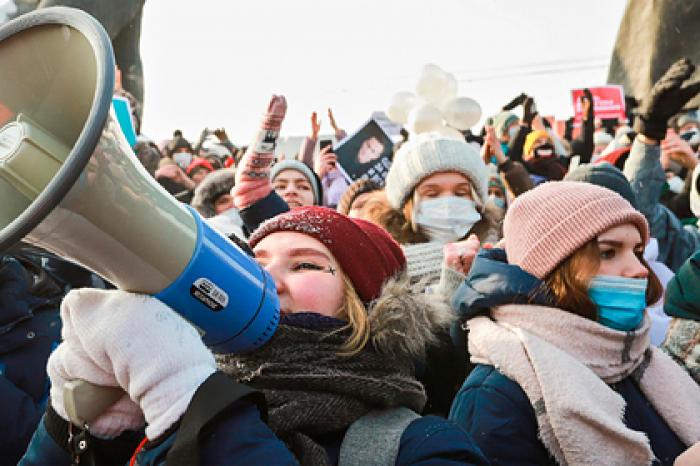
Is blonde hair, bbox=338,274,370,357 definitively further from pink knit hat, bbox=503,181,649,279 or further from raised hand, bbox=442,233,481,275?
raised hand, bbox=442,233,481,275

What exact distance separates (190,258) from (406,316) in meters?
0.61

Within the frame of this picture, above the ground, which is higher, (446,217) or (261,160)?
(261,160)

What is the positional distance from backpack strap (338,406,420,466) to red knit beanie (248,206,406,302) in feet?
1.05

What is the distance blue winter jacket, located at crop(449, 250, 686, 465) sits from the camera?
5.25 feet

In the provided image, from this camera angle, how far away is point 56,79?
1176 millimetres

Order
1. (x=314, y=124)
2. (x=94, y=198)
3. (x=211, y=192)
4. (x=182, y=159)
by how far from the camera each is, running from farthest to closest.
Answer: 1. (x=182, y=159)
2. (x=314, y=124)
3. (x=211, y=192)
4. (x=94, y=198)

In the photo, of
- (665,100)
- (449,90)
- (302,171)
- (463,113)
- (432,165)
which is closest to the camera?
(432,165)

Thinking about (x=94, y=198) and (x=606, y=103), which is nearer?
(x=94, y=198)

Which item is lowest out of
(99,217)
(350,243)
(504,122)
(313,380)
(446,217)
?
(504,122)

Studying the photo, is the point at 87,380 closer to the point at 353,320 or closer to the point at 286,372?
the point at 286,372

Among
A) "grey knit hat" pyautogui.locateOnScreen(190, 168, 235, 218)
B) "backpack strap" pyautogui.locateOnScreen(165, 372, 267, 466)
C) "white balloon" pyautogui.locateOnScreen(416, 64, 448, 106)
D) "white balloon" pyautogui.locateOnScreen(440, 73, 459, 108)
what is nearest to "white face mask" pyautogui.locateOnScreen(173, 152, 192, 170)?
"white balloon" pyautogui.locateOnScreen(416, 64, 448, 106)

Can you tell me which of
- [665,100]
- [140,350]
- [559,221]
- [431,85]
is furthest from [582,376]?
[431,85]

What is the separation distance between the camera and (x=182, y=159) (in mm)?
7859

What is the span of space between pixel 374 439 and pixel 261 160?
1812 millimetres
